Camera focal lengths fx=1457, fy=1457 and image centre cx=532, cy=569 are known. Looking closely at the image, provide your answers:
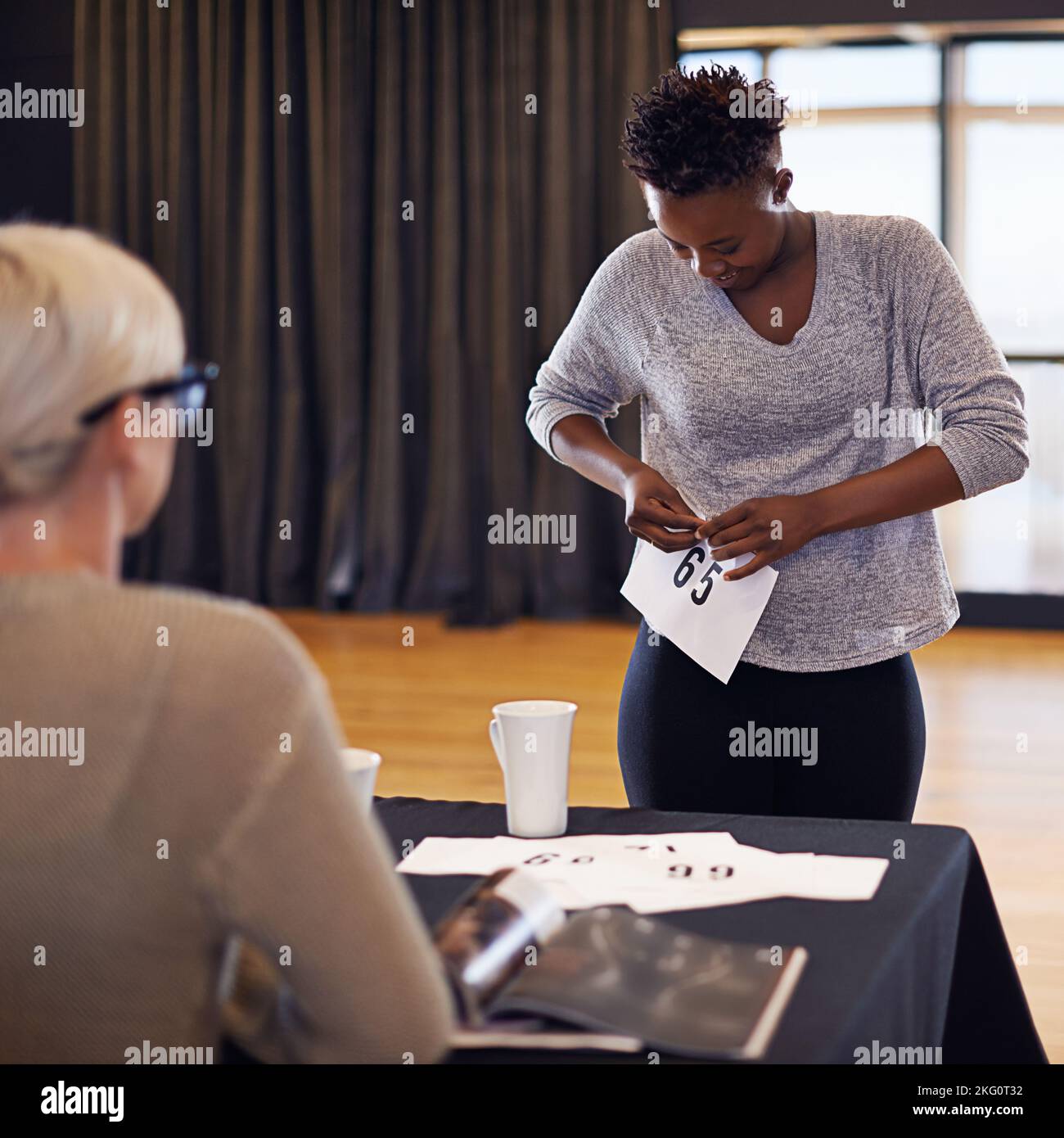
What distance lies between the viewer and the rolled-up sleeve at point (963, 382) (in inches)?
65.8

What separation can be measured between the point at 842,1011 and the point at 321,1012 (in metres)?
0.39

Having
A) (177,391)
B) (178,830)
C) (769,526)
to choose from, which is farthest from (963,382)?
(178,830)

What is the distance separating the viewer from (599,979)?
1061 mm

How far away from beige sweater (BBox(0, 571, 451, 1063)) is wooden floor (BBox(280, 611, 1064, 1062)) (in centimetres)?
176

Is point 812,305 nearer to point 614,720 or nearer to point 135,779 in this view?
point 135,779

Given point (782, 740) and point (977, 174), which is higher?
point (977, 174)

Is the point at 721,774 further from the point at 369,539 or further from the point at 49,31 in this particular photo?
the point at 49,31

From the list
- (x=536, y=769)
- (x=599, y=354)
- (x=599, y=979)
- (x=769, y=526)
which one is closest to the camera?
(x=599, y=979)

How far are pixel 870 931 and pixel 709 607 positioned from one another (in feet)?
1.90

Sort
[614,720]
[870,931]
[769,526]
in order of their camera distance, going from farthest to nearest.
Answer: [614,720]
[769,526]
[870,931]

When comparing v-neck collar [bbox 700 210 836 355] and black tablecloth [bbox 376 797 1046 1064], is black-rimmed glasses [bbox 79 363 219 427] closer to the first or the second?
black tablecloth [bbox 376 797 1046 1064]

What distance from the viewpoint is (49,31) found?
20.3 ft

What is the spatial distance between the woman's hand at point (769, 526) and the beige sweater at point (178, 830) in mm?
847

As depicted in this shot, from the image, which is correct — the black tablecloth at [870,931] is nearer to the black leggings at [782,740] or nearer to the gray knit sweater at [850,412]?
the black leggings at [782,740]
